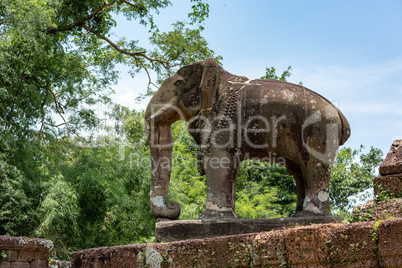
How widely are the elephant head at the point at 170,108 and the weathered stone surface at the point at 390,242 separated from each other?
262 centimetres

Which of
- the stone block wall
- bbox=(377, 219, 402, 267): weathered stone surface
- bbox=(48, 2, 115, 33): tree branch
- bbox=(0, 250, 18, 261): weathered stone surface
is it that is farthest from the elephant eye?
bbox=(48, 2, 115, 33): tree branch

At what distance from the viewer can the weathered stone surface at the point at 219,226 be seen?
492cm

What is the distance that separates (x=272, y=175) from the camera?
1786 cm

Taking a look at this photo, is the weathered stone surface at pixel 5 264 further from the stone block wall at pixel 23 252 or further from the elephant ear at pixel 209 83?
the elephant ear at pixel 209 83

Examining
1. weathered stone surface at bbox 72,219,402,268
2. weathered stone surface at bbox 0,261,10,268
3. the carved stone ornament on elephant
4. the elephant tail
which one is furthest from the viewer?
weathered stone surface at bbox 0,261,10,268

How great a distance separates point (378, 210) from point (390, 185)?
46cm

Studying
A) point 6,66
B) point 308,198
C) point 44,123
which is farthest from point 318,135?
point 44,123

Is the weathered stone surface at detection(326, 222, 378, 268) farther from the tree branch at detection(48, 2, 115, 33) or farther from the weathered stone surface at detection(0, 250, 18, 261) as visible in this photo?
the tree branch at detection(48, 2, 115, 33)

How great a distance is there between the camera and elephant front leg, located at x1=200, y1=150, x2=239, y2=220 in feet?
17.2

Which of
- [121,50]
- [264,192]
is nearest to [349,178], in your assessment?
[264,192]

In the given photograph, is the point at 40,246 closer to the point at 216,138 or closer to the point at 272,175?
the point at 216,138

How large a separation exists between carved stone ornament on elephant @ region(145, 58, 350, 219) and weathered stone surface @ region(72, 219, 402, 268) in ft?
2.11

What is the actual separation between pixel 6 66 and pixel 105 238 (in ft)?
20.5

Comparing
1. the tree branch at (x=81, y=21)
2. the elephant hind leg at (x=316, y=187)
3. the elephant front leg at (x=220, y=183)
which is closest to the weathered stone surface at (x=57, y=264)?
the elephant front leg at (x=220, y=183)
